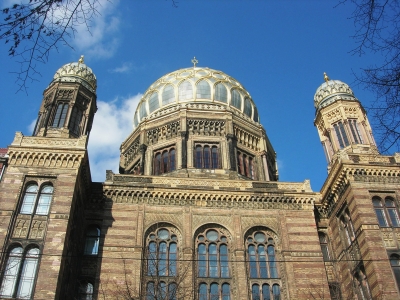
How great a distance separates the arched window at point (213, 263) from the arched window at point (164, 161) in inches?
277

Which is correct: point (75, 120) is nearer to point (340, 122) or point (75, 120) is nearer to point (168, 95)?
point (168, 95)

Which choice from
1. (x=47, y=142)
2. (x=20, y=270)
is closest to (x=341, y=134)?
(x=47, y=142)

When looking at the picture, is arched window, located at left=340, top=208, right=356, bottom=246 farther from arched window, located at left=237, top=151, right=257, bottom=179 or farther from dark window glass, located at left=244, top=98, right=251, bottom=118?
dark window glass, located at left=244, top=98, right=251, bottom=118

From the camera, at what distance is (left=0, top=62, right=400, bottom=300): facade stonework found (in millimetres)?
17828

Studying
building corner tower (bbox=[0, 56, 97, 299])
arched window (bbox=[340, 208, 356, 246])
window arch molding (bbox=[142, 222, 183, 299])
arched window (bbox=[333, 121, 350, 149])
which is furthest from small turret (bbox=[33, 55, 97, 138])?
arched window (bbox=[333, 121, 350, 149])

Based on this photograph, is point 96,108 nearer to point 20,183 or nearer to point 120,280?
point 20,183

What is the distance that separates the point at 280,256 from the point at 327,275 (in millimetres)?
2762

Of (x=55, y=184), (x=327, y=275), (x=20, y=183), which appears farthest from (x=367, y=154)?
(x=20, y=183)

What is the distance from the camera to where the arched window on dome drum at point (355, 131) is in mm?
25266

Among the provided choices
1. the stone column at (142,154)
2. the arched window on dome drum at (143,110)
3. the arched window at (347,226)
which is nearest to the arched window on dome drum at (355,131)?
the arched window at (347,226)

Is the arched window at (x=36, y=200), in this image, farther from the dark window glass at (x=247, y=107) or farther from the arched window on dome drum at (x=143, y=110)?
the dark window glass at (x=247, y=107)

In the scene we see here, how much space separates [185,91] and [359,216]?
1587 cm

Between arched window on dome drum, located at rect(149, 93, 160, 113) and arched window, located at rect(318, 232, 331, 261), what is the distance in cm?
1455

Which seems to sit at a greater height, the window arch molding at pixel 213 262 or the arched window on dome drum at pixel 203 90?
the arched window on dome drum at pixel 203 90
